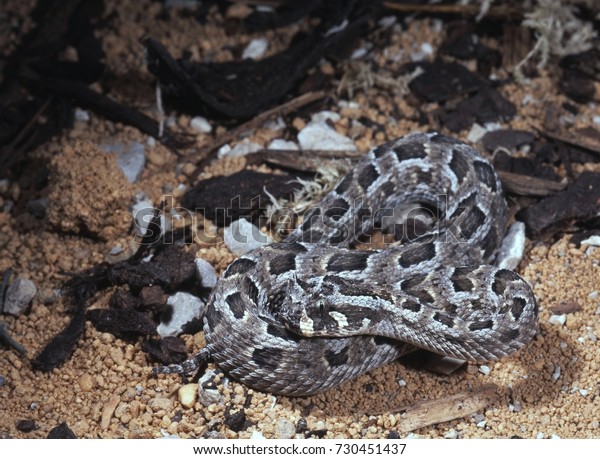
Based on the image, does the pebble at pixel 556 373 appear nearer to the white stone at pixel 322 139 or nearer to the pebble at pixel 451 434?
the pebble at pixel 451 434

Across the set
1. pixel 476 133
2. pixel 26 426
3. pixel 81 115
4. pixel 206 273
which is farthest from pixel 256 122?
pixel 26 426

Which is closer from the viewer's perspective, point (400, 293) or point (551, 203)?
point (400, 293)

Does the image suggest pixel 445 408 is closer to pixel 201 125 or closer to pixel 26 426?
pixel 26 426

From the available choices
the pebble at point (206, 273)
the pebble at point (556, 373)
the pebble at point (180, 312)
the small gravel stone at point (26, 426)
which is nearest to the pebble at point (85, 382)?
the small gravel stone at point (26, 426)

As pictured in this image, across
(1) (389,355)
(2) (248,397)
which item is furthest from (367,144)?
(2) (248,397)

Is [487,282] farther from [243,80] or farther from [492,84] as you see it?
[243,80]

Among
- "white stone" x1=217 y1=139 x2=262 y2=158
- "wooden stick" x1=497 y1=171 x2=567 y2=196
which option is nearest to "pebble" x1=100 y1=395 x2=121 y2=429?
"white stone" x1=217 y1=139 x2=262 y2=158
